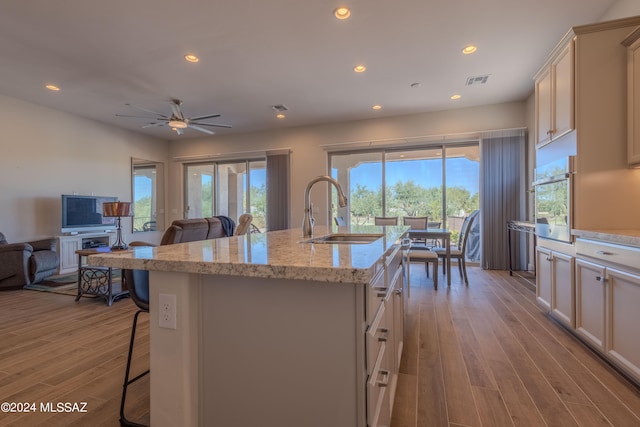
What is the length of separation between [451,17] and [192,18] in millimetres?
2437

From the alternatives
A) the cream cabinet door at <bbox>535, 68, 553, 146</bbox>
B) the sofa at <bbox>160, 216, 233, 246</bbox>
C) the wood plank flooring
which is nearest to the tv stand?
the sofa at <bbox>160, 216, 233, 246</bbox>

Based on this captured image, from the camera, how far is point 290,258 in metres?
0.98

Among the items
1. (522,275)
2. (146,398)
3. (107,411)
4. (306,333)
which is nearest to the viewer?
(306,333)

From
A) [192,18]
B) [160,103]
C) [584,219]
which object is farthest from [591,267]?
[160,103]

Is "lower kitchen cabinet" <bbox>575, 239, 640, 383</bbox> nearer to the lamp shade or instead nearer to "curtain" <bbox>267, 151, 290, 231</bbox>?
the lamp shade

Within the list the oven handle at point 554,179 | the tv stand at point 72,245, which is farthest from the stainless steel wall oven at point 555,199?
the tv stand at point 72,245

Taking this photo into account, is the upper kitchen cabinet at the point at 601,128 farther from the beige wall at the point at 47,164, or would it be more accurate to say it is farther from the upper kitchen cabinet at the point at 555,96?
the beige wall at the point at 47,164

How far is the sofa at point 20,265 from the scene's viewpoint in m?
3.90

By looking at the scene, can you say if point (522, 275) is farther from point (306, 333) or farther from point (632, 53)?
point (306, 333)

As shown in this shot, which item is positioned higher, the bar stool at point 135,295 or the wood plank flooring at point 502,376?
the bar stool at point 135,295

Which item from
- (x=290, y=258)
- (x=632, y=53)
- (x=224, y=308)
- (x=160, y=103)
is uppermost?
(x=160, y=103)

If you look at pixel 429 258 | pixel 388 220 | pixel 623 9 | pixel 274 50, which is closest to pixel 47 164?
pixel 274 50

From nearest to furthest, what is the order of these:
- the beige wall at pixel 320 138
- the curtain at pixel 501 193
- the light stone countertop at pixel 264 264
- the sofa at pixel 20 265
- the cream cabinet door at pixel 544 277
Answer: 1. the light stone countertop at pixel 264 264
2. the cream cabinet door at pixel 544 277
3. the sofa at pixel 20 265
4. the curtain at pixel 501 193
5. the beige wall at pixel 320 138

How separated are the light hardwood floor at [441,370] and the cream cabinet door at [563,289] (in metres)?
0.17
